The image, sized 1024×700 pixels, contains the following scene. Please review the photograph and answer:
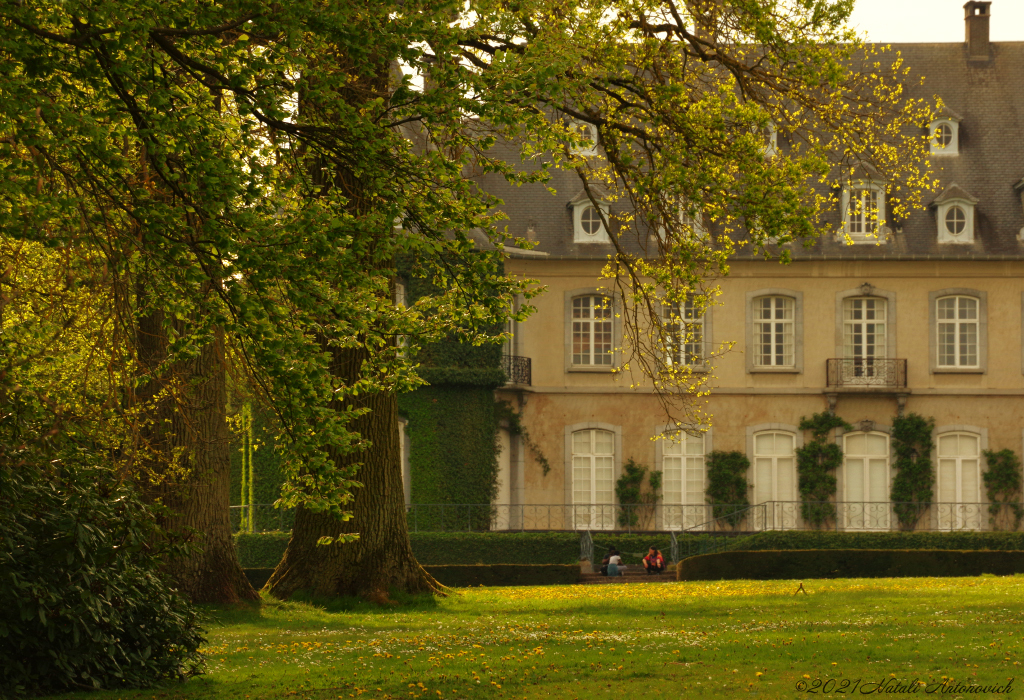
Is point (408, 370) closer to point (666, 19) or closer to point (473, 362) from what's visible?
point (666, 19)

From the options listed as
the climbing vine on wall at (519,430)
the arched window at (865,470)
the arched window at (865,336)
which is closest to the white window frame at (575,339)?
the climbing vine on wall at (519,430)

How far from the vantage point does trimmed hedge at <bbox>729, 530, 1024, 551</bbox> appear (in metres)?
23.8

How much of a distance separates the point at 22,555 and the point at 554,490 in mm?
20818

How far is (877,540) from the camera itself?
79.7ft

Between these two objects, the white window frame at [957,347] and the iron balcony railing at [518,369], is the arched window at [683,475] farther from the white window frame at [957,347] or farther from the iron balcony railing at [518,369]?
the white window frame at [957,347]

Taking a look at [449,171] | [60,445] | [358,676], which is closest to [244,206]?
[449,171]

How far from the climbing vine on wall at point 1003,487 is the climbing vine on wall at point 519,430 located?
1025 cm

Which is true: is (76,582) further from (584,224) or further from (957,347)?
(957,347)

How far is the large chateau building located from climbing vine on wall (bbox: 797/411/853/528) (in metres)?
0.23

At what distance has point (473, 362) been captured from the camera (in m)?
25.9

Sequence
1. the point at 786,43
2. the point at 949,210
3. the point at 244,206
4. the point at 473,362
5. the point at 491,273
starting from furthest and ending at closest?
the point at 949,210 < the point at 473,362 < the point at 786,43 < the point at 491,273 < the point at 244,206

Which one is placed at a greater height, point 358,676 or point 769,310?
point 769,310

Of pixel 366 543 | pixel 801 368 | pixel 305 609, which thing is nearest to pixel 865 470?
pixel 801 368

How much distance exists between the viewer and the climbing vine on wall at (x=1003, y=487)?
26.2 meters
